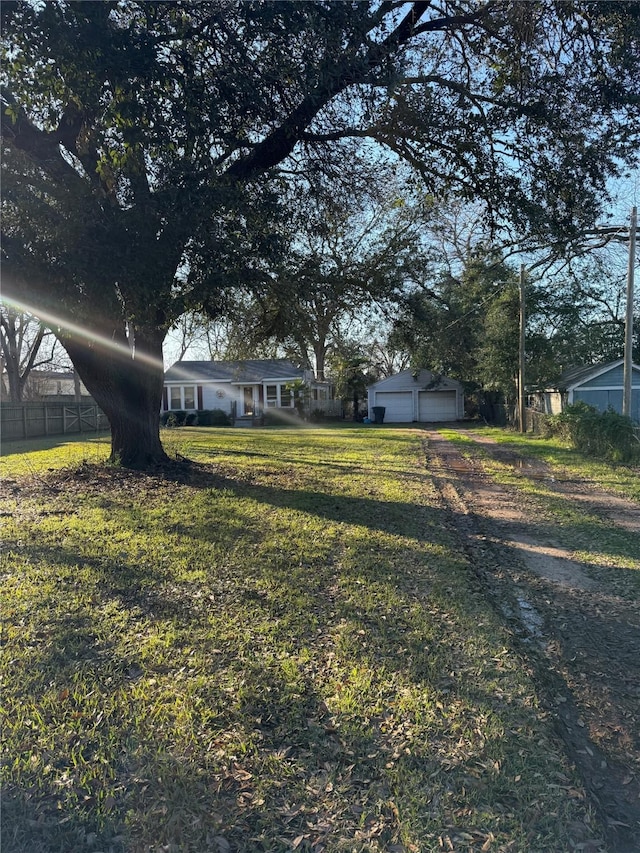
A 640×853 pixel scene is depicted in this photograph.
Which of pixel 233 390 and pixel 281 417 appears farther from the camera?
pixel 233 390

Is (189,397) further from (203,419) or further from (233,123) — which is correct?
(233,123)

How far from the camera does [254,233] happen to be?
6.91 metres

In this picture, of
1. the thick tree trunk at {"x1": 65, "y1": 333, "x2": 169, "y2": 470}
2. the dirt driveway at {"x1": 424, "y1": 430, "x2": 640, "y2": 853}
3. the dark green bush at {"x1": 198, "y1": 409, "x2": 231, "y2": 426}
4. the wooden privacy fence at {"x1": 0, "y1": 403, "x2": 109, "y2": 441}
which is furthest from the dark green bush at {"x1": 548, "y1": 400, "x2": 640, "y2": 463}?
the dark green bush at {"x1": 198, "y1": 409, "x2": 231, "y2": 426}

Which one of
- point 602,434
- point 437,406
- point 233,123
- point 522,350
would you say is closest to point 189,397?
point 437,406

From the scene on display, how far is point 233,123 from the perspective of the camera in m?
6.36

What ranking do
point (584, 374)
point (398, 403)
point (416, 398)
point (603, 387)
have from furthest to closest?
1. point (398, 403)
2. point (416, 398)
3. point (584, 374)
4. point (603, 387)

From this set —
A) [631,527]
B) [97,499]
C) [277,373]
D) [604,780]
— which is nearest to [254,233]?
[97,499]

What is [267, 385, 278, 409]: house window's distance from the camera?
31094mm

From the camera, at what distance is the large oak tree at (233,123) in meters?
5.13

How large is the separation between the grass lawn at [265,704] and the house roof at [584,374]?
18068 millimetres

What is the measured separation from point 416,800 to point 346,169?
875cm

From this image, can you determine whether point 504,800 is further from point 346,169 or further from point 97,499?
point 346,169

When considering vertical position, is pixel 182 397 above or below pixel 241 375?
below

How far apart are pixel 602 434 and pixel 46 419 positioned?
19868 mm
